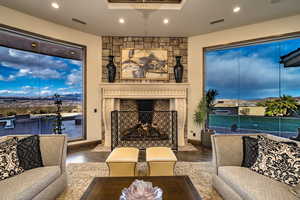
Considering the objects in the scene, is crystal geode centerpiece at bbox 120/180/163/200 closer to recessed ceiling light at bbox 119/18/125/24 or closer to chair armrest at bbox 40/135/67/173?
chair armrest at bbox 40/135/67/173

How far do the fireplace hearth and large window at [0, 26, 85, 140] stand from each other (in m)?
1.09

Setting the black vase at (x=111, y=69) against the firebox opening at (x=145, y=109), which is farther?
the firebox opening at (x=145, y=109)

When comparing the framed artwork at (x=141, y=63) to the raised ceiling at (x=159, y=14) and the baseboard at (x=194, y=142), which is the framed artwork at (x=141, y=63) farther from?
the baseboard at (x=194, y=142)

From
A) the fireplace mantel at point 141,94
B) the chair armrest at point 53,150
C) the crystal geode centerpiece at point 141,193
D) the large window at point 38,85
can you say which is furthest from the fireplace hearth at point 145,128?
the crystal geode centerpiece at point 141,193

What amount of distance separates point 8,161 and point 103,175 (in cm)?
144

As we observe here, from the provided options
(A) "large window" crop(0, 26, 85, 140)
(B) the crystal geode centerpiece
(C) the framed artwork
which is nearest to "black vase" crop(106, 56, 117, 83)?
(C) the framed artwork

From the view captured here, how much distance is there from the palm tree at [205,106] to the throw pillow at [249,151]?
2.23 m

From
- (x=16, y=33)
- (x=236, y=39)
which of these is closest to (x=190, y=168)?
(x=236, y=39)

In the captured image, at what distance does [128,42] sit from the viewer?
188 inches

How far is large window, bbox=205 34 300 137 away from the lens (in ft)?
12.4

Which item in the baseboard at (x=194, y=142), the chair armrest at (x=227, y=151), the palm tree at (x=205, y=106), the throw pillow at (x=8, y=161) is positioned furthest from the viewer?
the baseboard at (x=194, y=142)

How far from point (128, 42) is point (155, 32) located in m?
0.87

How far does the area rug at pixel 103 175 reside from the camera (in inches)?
89.7

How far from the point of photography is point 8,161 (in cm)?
187
